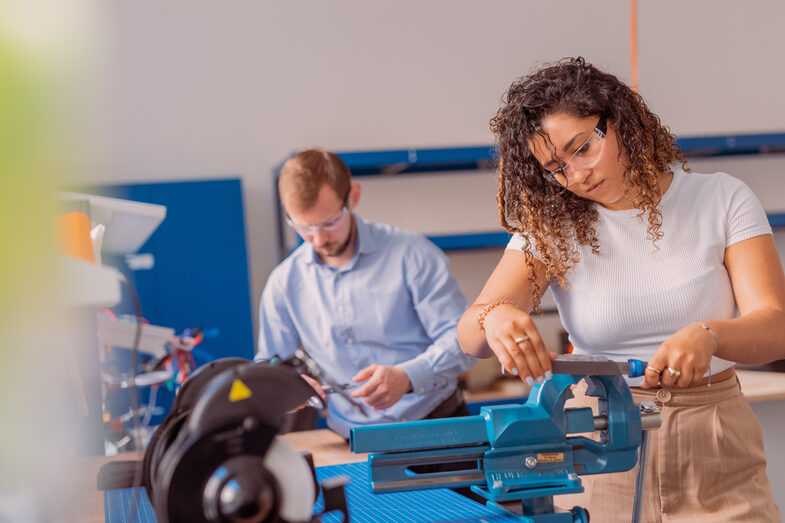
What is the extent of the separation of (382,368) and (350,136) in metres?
2.48

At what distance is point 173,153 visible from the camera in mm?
4035

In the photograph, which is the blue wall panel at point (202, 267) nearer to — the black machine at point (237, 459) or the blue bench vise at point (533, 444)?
Result: the blue bench vise at point (533, 444)

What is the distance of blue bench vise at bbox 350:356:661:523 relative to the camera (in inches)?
41.5

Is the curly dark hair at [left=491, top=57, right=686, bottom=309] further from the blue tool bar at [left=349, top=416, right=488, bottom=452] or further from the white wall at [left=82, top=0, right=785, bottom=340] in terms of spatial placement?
the white wall at [left=82, top=0, right=785, bottom=340]

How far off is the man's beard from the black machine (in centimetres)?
158

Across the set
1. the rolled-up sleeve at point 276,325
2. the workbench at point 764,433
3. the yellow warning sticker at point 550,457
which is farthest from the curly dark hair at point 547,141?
the rolled-up sleeve at point 276,325

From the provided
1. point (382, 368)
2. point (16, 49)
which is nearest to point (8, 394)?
point (16, 49)

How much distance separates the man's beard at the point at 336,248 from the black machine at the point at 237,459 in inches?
62.2

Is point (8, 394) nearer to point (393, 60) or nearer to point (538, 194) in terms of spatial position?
point (538, 194)

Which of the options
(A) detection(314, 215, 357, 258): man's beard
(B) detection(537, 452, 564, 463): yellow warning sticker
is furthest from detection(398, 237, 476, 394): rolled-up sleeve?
(B) detection(537, 452, 564, 463): yellow warning sticker

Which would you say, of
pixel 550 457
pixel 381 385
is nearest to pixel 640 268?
pixel 550 457

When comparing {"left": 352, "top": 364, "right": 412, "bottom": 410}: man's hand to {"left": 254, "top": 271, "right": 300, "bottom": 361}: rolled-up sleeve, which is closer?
{"left": 352, "top": 364, "right": 412, "bottom": 410}: man's hand

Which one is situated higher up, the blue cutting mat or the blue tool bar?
the blue tool bar

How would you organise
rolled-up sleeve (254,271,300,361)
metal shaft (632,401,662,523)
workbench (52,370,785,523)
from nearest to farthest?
metal shaft (632,401,662,523) < workbench (52,370,785,523) < rolled-up sleeve (254,271,300,361)
